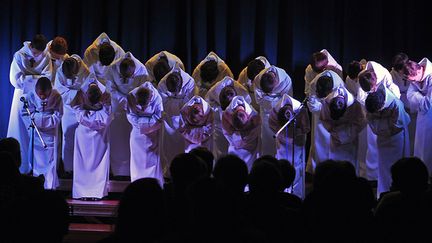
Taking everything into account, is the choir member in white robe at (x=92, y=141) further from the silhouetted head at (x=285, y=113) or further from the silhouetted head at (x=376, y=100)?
the silhouetted head at (x=376, y=100)

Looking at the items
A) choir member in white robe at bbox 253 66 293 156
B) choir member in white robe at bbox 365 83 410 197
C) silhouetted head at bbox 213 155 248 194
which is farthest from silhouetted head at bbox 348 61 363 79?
silhouetted head at bbox 213 155 248 194

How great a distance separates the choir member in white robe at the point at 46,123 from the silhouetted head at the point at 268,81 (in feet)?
9.01

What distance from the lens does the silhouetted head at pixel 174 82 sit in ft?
32.7

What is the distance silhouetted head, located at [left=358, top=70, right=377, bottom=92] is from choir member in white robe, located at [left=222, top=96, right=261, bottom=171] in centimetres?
161

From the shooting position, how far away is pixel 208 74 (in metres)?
10.7

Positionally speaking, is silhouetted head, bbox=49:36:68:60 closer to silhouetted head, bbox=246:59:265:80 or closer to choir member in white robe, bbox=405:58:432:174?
silhouetted head, bbox=246:59:265:80

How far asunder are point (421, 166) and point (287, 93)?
18.8 ft

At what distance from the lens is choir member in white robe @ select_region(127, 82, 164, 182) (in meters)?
9.46

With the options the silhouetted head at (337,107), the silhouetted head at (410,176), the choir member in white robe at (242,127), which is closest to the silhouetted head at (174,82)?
the choir member in white robe at (242,127)

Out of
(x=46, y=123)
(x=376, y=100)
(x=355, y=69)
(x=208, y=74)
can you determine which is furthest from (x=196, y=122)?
(x=355, y=69)

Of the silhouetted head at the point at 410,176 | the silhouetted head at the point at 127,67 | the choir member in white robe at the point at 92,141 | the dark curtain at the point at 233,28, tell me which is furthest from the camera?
the dark curtain at the point at 233,28

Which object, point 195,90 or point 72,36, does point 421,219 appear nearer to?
point 195,90

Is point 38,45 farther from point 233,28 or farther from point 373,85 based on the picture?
point 373,85

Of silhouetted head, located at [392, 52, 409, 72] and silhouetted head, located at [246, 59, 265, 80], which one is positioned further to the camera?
silhouetted head, located at [246, 59, 265, 80]
